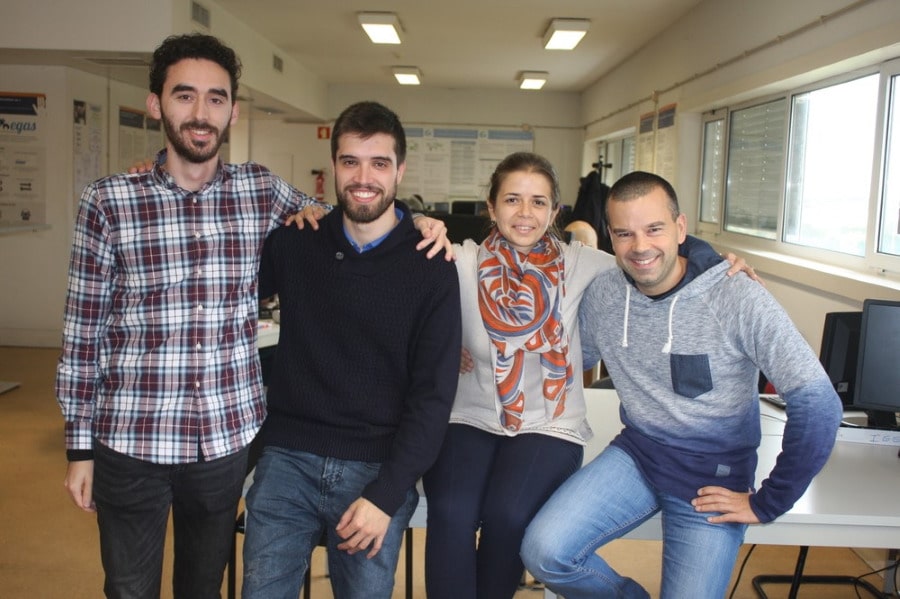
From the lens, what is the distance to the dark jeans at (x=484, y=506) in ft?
5.79

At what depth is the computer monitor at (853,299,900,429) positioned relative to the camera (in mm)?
2174

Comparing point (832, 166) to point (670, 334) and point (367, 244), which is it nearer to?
point (670, 334)

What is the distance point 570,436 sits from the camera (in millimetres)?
1957

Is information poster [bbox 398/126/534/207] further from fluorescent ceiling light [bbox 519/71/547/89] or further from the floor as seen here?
the floor

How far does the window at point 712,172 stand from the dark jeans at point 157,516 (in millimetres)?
4749

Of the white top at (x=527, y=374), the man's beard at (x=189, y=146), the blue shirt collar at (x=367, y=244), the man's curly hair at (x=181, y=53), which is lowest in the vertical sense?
the white top at (x=527, y=374)

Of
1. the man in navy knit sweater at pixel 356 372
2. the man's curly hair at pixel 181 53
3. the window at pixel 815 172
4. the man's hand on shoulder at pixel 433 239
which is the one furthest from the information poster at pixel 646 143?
the man's curly hair at pixel 181 53

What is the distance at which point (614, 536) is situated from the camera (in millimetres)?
1840

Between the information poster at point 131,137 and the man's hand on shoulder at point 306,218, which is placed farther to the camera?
the information poster at point 131,137

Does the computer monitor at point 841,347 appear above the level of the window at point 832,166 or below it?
below

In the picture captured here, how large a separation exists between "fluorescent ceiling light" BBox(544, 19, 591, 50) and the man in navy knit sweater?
4744mm

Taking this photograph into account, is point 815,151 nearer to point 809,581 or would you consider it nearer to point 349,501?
point 809,581

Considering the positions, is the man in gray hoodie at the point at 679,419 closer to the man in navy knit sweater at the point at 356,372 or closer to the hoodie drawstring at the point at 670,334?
the hoodie drawstring at the point at 670,334

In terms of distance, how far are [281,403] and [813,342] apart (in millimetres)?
2937
